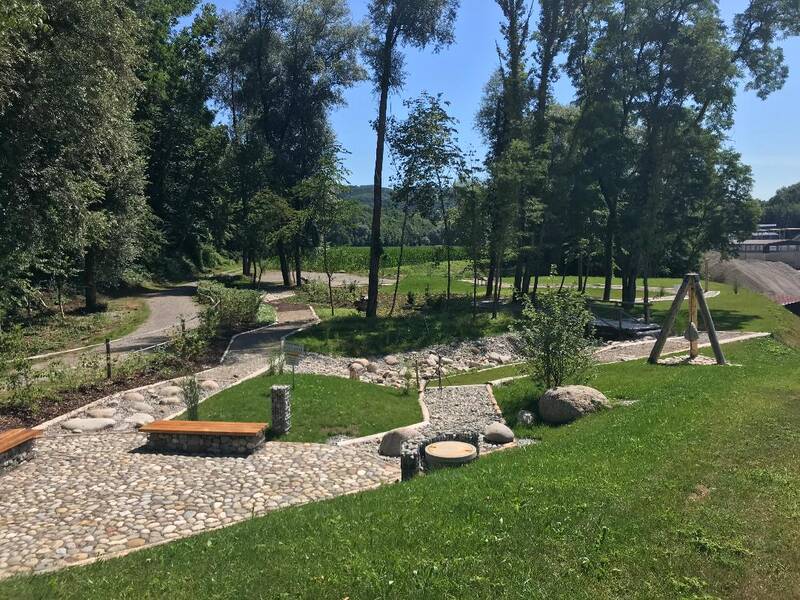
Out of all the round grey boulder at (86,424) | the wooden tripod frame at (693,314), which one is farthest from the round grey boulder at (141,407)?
the wooden tripod frame at (693,314)

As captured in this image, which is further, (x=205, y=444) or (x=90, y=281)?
(x=90, y=281)

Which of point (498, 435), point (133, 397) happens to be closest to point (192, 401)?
point (133, 397)

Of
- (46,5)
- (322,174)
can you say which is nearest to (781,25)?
(322,174)

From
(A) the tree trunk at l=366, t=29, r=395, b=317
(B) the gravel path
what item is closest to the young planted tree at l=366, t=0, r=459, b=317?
(A) the tree trunk at l=366, t=29, r=395, b=317

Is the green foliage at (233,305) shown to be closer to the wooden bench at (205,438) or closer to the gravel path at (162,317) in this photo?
the gravel path at (162,317)

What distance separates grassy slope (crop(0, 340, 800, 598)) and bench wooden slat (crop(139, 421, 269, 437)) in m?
3.04

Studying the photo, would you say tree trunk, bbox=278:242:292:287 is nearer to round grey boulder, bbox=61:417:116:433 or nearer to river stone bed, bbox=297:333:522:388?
river stone bed, bbox=297:333:522:388

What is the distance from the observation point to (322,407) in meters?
12.0

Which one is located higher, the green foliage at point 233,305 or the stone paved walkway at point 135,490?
the green foliage at point 233,305

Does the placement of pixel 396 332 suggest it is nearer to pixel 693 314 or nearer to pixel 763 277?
pixel 693 314

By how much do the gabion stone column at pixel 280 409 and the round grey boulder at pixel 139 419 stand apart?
2.86 meters

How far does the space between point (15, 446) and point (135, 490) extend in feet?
8.59

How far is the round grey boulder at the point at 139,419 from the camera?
36.7ft

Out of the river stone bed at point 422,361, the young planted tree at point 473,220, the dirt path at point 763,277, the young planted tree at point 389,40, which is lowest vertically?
the river stone bed at point 422,361
